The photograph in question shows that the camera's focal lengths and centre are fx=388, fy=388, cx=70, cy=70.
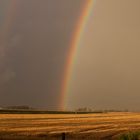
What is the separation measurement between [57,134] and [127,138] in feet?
24.4

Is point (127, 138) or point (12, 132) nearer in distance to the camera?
point (127, 138)

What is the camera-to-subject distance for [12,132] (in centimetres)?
3017

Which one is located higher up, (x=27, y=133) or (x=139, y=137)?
(x=27, y=133)

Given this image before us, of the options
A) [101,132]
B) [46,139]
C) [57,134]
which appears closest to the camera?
[46,139]

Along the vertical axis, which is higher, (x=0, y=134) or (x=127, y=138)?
(x=0, y=134)

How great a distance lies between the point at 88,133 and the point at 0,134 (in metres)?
6.96

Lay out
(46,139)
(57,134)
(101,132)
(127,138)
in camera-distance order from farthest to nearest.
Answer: (101,132)
(57,134)
(46,139)
(127,138)

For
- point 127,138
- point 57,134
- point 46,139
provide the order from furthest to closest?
point 57,134 < point 46,139 < point 127,138

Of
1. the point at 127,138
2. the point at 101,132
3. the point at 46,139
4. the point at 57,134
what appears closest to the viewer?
the point at 127,138

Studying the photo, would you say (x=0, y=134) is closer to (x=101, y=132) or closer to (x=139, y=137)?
(x=101, y=132)

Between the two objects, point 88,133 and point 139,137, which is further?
point 88,133

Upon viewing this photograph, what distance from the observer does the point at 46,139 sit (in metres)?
26.9

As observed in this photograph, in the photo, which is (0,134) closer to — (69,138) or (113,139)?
(69,138)

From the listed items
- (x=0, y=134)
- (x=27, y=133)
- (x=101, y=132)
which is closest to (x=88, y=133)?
(x=101, y=132)
